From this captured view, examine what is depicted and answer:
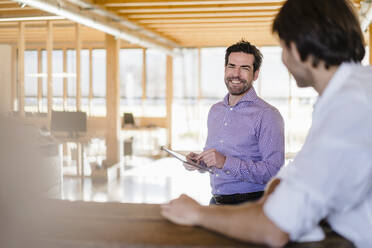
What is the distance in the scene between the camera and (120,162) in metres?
10.0

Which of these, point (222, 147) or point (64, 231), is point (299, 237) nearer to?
point (64, 231)

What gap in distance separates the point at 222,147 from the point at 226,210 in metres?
1.82

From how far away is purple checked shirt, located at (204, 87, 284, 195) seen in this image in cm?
284

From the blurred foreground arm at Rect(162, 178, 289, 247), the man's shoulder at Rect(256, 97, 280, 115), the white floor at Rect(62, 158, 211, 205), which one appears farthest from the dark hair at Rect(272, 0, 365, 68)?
the white floor at Rect(62, 158, 211, 205)

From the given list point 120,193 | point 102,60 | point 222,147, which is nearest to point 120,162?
point 120,193

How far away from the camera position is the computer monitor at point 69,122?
8984 mm

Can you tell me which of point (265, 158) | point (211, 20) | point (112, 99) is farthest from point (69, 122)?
point (265, 158)

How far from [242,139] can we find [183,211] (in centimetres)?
171

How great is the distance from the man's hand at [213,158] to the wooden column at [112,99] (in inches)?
286

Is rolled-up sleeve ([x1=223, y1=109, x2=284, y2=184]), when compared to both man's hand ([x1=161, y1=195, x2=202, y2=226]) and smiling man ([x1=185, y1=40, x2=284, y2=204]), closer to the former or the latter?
smiling man ([x1=185, y1=40, x2=284, y2=204])

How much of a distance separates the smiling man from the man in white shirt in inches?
59.3

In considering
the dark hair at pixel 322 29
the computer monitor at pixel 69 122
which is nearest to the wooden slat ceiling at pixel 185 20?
the computer monitor at pixel 69 122

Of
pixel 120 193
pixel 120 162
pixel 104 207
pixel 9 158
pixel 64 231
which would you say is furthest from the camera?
pixel 120 162

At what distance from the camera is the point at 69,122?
8.98 metres
